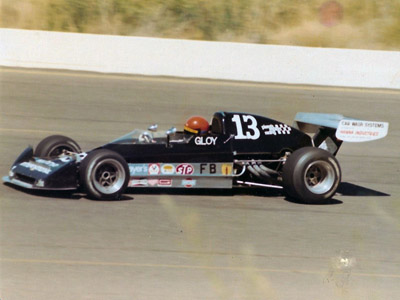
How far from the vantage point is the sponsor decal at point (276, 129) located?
9391 millimetres

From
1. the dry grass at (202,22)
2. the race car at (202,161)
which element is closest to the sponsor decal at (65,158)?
the race car at (202,161)

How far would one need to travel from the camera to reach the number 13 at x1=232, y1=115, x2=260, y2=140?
919 centimetres

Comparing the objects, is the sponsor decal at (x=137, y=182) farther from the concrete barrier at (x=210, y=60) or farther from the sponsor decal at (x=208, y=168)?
the concrete barrier at (x=210, y=60)

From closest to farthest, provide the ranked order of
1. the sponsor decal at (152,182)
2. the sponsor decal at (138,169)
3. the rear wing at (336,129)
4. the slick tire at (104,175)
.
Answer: the slick tire at (104,175) → the sponsor decal at (138,169) → the sponsor decal at (152,182) → the rear wing at (336,129)

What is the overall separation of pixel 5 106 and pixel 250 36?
38.2ft

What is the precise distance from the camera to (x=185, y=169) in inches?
345

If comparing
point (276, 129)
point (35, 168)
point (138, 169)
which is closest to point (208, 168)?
point (138, 169)

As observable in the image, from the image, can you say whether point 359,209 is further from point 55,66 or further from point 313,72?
point 55,66

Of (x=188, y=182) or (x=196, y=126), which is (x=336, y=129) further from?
(x=188, y=182)

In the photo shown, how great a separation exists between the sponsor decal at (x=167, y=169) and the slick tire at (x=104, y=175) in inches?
21.4

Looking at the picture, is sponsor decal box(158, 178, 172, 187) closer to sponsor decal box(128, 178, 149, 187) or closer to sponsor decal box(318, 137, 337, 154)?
sponsor decal box(128, 178, 149, 187)

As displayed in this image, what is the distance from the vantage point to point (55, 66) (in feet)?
66.0

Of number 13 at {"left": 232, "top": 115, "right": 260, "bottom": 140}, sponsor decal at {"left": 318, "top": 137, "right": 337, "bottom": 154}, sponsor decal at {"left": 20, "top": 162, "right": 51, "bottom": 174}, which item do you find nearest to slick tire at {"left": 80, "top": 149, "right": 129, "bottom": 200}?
sponsor decal at {"left": 20, "top": 162, "right": 51, "bottom": 174}

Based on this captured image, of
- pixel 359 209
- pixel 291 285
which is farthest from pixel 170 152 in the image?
pixel 291 285
